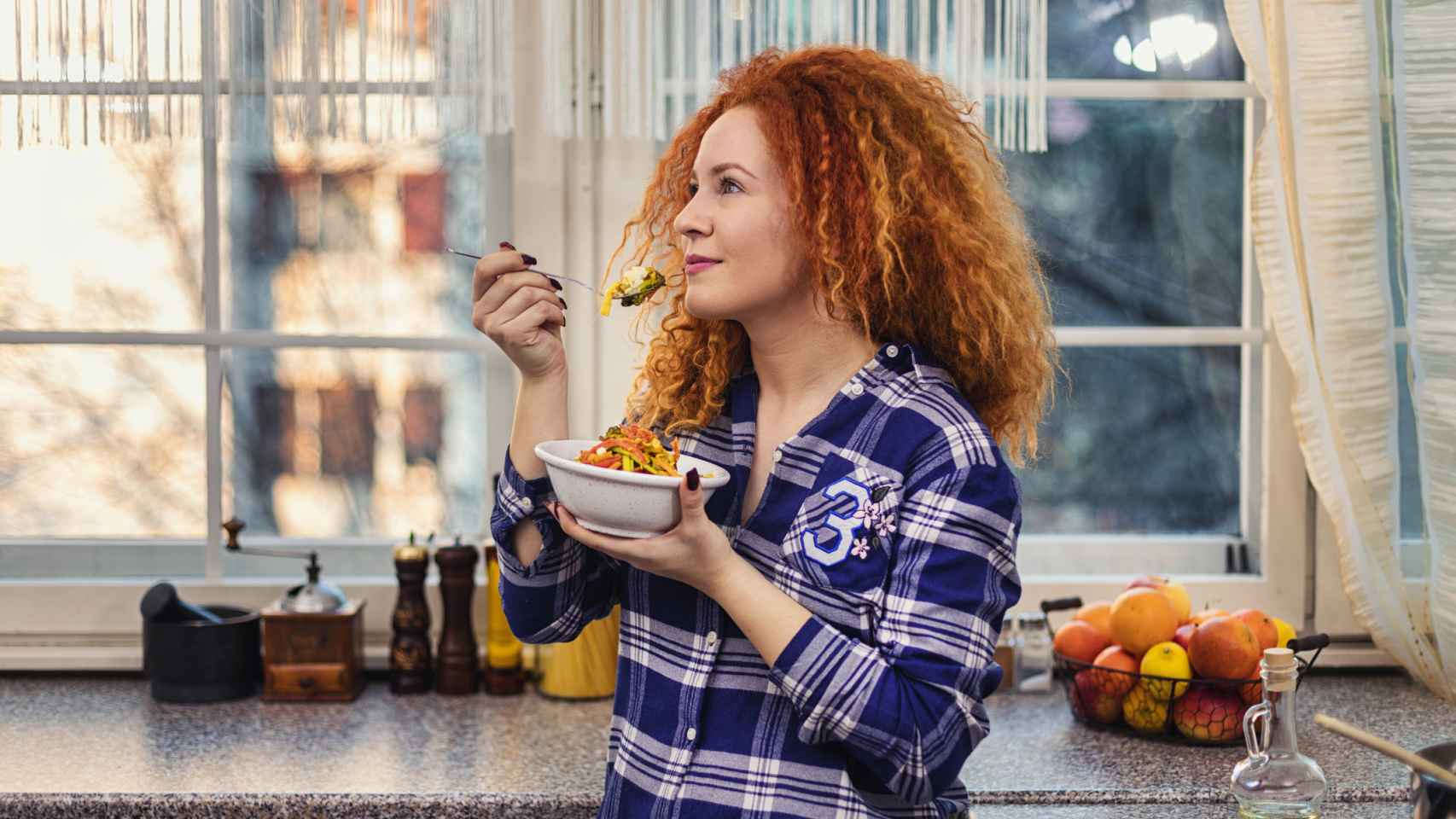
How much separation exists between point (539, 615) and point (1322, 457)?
1164 millimetres

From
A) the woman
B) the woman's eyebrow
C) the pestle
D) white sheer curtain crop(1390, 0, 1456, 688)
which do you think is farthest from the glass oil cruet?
the pestle

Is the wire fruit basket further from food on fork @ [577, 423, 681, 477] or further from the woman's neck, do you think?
food on fork @ [577, 423, 681, 477]

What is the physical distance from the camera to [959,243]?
1.34 meters

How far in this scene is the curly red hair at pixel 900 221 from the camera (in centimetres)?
131

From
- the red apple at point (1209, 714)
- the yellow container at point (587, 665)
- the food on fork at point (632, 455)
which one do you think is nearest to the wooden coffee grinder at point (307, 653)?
the yellow container at point (587, 665)

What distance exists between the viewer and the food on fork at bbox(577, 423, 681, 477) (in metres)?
1.22

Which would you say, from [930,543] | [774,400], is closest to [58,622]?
[774,400]

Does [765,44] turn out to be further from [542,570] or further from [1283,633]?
[1283,633]

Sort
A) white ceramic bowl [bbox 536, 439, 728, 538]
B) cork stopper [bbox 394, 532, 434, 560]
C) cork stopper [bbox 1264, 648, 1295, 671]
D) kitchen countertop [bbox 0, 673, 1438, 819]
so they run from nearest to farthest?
white ceramic bowl [bbox 536, 439, 728, 538] → cork stopper [bbox 1264, 648, 1295, 671] → kitchen countertop [bbox 0, 673, 1438, 819] → cork stopper [bbox 394, 532, 434, 560]

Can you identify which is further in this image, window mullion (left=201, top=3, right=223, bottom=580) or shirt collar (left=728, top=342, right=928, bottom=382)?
window mullion (left=201, top=3, right=223, bottom=580)

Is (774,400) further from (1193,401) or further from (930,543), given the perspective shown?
(1193,401)

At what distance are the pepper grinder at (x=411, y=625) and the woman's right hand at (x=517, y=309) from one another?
78cm

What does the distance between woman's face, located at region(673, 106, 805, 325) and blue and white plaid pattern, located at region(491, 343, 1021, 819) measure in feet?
0.41

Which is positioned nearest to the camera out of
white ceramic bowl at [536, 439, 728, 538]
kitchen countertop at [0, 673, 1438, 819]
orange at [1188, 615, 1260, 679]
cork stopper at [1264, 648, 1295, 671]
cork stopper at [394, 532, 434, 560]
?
white ceramic bowl at [536, 439, 728, 538]
